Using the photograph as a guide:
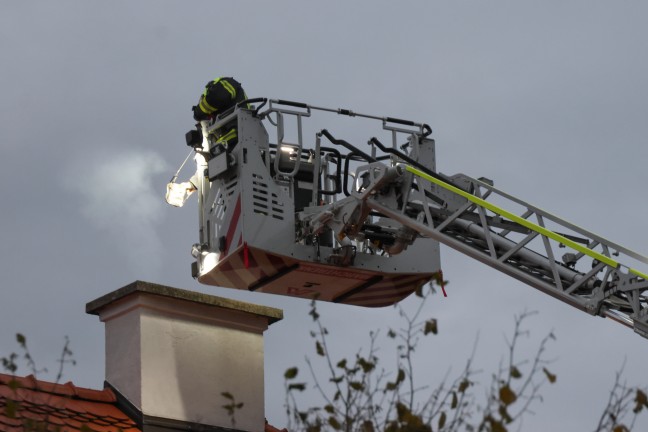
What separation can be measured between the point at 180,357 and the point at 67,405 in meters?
1.13

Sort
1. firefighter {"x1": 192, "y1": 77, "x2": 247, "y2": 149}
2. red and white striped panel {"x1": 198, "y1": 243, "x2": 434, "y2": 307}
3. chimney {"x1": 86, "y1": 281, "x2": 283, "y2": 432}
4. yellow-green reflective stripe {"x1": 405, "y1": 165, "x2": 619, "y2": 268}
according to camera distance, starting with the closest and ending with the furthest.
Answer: chimney {"x1": 86, "y1": 281, "x2": 283, "y2": 432} < yellow-green reflective stripe {"x1": 405, "y1": 165, "x2": 619, "y2": 268} < red and white striped panel {"x1": 198, "y1": 243, "x2": 434, "y2": 307} < firefighter {"x1": 192, "y1": 77, "x2": 247, "y2": 149}

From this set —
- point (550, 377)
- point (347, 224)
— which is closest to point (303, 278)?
point (347, 224)

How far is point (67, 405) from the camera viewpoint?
11.2m

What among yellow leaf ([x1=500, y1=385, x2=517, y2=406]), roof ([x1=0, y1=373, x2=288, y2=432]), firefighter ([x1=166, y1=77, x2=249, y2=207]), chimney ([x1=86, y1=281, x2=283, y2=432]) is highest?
firefighter ([x1=166, y1=77, x2=249, y2=207])

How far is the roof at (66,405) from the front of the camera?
35.4 feet

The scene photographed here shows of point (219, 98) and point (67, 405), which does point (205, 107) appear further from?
point (67, 405)

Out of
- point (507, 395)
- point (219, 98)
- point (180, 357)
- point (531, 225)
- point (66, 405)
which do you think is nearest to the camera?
point (507, 395)

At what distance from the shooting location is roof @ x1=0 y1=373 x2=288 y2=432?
35.4ft

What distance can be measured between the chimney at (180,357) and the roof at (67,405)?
0.46ft

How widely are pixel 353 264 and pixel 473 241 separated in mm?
1406

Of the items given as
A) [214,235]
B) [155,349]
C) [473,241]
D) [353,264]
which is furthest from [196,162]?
[155,349]

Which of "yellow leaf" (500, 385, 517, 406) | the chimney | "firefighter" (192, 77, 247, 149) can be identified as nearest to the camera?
"yellow leaf" (500, 385, 517, 406)

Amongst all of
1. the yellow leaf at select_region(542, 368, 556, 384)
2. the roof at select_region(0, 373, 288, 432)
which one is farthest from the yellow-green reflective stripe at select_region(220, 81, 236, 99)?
the yellow leaf at select_region(542, 368, 556, 384)

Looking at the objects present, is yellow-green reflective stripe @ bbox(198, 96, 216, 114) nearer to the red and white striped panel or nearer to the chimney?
the red and white striped panel
